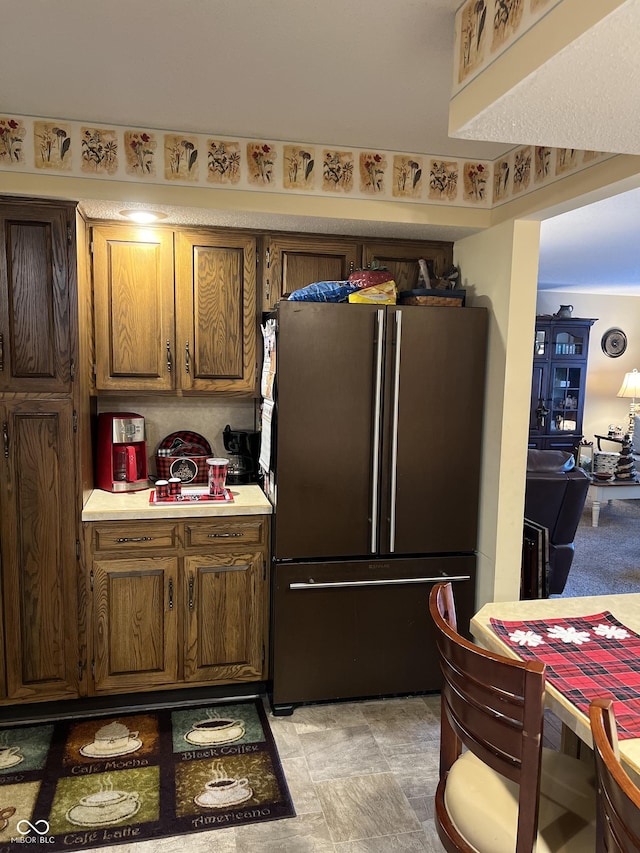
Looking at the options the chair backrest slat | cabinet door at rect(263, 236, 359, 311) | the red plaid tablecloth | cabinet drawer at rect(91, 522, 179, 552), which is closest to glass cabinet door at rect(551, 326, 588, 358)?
cabinet door at rect(263, 236, 359, 311)

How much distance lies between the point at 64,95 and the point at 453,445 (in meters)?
2.08

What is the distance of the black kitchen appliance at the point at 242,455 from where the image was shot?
3395mm

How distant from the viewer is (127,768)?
8.27 ft

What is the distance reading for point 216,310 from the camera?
3.12m

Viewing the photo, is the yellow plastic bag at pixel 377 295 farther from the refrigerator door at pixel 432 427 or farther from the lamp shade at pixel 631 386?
the lamp shade at pixel 631 386

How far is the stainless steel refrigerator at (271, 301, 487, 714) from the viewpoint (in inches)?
110

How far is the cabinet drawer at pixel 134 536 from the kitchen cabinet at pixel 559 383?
599cm

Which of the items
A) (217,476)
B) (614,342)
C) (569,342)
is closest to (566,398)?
(569,342)

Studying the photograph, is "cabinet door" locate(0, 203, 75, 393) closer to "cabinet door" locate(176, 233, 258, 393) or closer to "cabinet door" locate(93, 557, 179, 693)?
"cabinet door" locate(176, 233, 258, 393)

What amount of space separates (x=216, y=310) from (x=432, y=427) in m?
1.17

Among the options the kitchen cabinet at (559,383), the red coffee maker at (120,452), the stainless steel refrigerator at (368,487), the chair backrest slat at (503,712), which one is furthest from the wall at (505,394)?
the kitchen cabinet at (559,383)

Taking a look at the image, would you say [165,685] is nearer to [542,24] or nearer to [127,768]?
[127,768]

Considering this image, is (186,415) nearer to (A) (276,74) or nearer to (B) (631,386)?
(A) (276,74)

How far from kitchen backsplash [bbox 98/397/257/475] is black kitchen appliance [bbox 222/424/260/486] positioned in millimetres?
101
